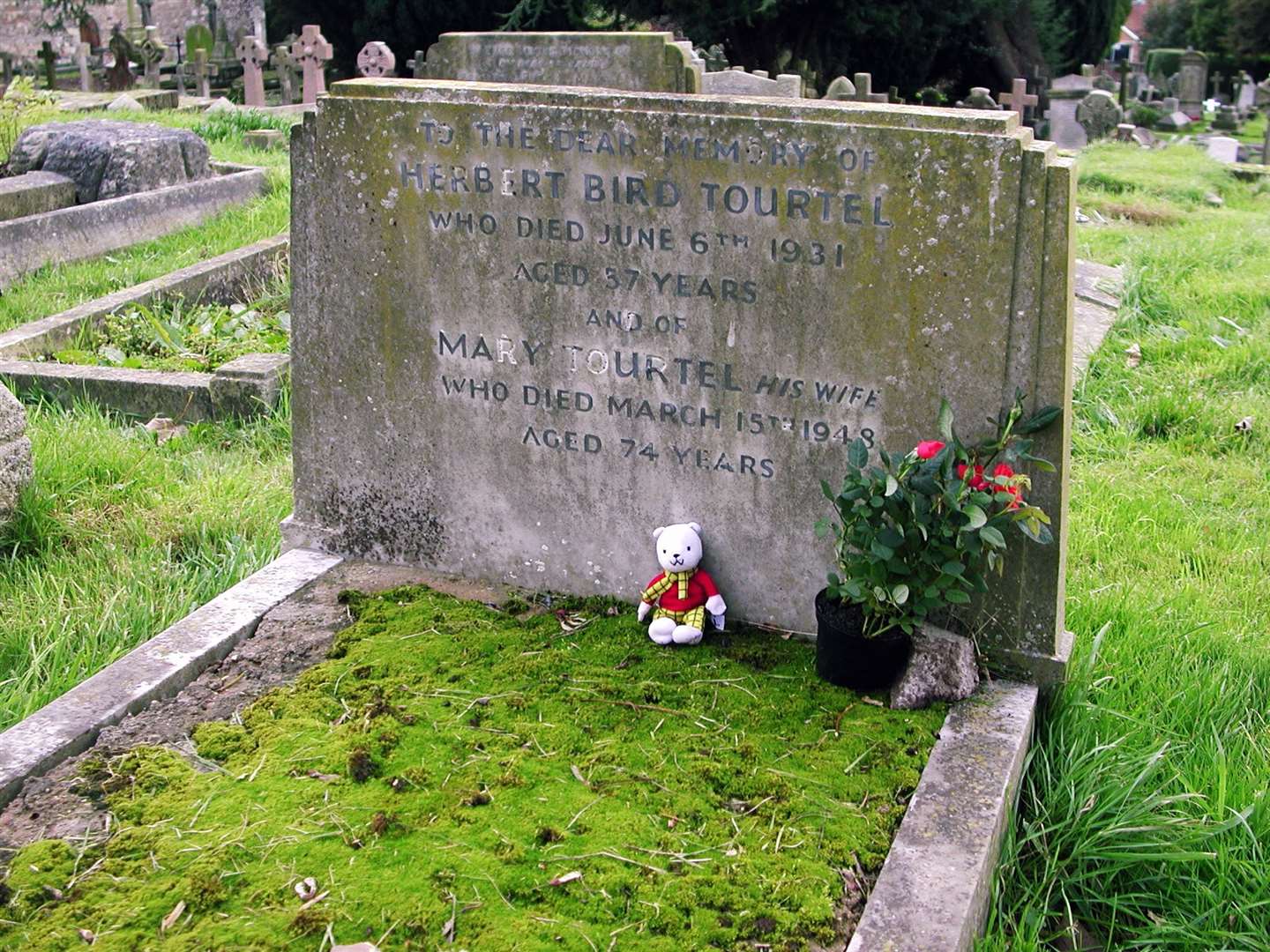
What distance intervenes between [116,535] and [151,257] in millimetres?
4422

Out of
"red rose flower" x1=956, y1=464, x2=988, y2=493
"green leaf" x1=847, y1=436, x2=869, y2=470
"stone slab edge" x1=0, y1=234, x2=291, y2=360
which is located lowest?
"stone slab edge" x1=0, y1=234, x2=291, y2=360

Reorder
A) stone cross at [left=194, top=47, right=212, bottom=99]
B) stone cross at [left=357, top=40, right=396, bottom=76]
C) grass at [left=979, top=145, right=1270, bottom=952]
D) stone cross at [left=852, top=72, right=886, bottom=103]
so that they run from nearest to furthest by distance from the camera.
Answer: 1. grass at [left=979, top=145, right=1270, bottom=952]
2. stone cross at [left=852, top=72, right=886, bottom=103]
3. stone cross at [left=357, top=40, right=396, bottom=76]
4. stone cross at [left=194, top=47, right=212, bottom=99]

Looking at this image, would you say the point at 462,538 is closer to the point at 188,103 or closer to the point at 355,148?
the point at 355,148

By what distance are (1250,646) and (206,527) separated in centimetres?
331

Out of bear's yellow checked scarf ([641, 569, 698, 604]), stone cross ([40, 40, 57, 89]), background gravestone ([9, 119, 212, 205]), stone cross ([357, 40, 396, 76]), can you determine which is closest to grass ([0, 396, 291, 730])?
bear's yellow checked scarf ([641, 569, 698, 604])

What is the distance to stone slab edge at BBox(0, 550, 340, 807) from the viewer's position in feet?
9.96

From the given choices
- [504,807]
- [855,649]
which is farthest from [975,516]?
[504,807]

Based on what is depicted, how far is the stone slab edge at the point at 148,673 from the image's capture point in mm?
3035

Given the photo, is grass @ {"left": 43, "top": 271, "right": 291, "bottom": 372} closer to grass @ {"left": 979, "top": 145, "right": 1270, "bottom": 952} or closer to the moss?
the moss

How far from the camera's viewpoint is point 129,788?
291 cm

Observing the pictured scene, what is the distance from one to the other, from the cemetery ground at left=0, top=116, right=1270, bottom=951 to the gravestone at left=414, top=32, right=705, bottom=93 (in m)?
1.67

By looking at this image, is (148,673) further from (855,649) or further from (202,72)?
(202,72)

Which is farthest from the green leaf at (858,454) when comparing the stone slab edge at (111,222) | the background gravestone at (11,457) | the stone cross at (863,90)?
the stone cross at (863,90)

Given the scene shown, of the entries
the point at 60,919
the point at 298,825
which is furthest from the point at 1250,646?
the point at 60,919
